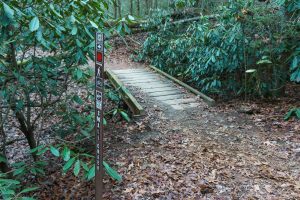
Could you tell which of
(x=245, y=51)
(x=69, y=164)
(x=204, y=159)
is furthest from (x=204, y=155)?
(x=245, y=51)

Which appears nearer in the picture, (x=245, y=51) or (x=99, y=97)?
(x=99, y=97)

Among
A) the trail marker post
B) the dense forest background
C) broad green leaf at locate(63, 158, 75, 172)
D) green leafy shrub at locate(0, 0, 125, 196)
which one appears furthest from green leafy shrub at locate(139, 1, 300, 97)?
broad green leaf at locate(63, 158, 75, 172)

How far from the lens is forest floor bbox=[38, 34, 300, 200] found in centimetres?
345

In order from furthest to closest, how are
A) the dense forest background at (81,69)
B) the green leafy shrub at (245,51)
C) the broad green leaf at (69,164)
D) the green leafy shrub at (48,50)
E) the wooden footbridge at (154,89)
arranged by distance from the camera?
1. the wooden footbridge at (154,89)
2. the green leafy shrub at (245,51)
3. the dense forest background at (81,69)
4. the green leafy shrub at (48,50)
5. the broad green leaf at (69,164)

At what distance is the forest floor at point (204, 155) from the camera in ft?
11.3

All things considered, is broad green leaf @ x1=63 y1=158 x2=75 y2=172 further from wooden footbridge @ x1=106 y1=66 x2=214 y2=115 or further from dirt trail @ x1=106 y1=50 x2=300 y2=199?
wooden footbridge @ x1=106 y1=66 x2=214 y2=115

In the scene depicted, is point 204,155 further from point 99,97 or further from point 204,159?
point 99,97

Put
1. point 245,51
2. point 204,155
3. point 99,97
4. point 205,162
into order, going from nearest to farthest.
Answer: point 99,97 < point 205,162 < point 204,155 < point 245,51

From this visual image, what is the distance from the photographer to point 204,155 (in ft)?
13.6

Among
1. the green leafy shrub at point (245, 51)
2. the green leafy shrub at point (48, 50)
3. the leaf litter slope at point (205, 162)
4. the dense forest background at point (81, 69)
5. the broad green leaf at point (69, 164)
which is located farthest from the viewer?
the green leafy shrub at point (245, 51)

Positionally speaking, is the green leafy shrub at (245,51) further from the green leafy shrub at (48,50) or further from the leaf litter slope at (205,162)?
the green leafy shrub at (48,50)

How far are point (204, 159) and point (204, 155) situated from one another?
12 centimetres

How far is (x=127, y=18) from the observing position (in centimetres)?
289

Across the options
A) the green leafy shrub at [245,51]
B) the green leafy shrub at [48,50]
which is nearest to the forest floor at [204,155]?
the green leafy shrub at [245,51]
